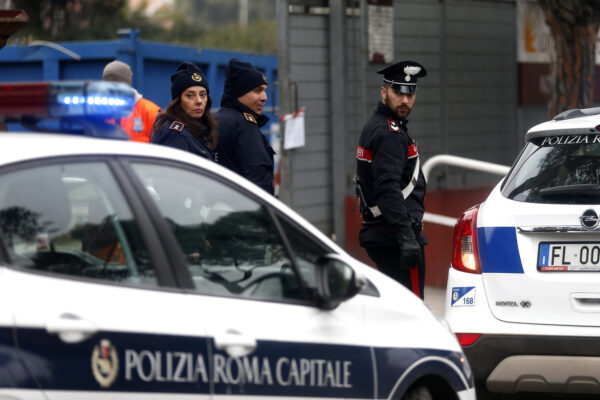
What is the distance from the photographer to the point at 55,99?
3.64 meters

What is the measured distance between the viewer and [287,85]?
428 inches

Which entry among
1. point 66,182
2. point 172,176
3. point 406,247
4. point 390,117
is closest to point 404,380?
point 172,176

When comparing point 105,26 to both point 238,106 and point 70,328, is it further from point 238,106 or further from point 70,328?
point 70,328

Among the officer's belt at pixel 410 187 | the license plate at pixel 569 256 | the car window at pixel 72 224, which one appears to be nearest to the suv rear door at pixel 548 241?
the license plate at pixel 569 256

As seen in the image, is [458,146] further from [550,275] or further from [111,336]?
[111,336]

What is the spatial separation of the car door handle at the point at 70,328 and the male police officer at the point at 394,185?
10.3 ft

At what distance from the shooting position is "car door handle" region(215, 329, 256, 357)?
11.9ft

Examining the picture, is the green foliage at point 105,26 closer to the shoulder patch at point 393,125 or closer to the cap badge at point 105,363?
the shoulder patch at point 393,125

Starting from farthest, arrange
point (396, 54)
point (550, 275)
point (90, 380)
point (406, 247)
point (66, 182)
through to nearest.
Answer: point (396, 54) → point (406, 247) → point (550, 275) → point (66, 182) → point (90, 380)

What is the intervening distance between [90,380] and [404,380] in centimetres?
132

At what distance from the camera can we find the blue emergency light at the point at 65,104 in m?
3.64

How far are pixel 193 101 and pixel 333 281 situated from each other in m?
2.45

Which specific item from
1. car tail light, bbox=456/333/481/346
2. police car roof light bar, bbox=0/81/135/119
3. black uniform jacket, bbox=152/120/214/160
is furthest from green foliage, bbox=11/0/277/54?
police car roof light bar, bbox=0/81/135/119

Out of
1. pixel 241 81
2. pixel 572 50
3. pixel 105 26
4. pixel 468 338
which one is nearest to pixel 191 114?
pixel 241 81
